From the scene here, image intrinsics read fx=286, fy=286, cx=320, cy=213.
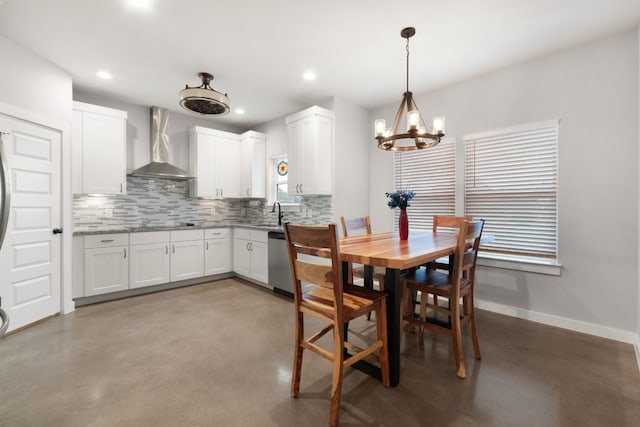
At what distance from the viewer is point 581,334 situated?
8.66ft

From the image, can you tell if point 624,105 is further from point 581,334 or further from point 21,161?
point 21,161

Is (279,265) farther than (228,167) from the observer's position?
No

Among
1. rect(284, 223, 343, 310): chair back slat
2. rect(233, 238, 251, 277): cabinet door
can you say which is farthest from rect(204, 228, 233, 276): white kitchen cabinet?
rect(284, 223, 343, 310): chair back slat

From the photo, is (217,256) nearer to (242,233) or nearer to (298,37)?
(242,233)

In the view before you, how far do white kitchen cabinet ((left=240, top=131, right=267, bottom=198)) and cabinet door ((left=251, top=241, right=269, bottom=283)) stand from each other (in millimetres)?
1107

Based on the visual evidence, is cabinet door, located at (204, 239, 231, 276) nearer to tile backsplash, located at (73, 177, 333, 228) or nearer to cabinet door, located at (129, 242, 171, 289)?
cabinet door, located at (129, 242, 171, 289)

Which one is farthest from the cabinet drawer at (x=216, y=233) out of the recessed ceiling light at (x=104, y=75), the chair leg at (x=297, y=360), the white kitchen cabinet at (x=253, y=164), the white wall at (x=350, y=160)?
the chair leg at (x=297, y=360)

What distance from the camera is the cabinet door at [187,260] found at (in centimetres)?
412

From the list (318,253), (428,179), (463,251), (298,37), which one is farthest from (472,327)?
(298,37)

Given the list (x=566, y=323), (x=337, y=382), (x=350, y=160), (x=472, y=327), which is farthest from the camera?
(x=350, y=160)

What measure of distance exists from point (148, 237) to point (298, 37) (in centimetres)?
315

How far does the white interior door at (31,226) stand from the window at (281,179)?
2.83m

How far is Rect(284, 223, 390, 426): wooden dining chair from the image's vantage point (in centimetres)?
154

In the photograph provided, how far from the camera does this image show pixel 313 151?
3.81 metres
